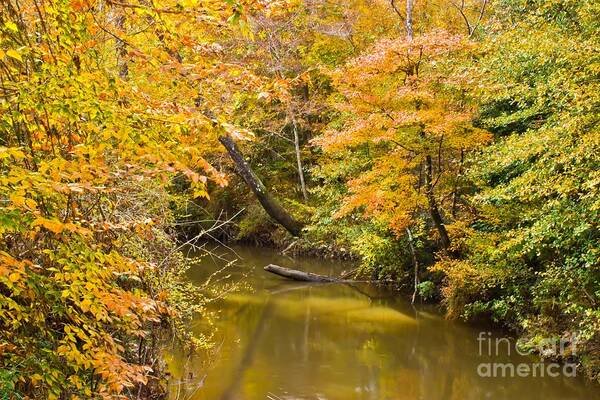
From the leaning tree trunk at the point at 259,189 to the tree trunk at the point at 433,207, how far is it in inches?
191

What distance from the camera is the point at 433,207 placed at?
9.60 m

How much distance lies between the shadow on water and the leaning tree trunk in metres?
3.11

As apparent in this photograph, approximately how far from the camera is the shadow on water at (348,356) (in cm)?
652

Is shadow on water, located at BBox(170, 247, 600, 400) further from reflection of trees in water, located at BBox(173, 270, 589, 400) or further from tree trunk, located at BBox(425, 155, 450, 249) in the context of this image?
tree trunk, located at BBox(425, 155, 450, 249)

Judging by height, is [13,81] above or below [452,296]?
above

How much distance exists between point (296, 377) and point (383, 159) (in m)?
4.27

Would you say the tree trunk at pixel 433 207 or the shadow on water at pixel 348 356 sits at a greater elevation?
the tree trunk at pixel 433 207

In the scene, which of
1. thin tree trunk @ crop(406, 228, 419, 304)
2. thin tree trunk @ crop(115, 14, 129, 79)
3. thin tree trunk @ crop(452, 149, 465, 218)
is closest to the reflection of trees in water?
thin tree trunk @ crop(406, 228, 419, 304)

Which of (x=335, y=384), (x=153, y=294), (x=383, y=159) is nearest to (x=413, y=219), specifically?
(x=383, y=159)

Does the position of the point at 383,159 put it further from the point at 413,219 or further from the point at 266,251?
the point at 266,251

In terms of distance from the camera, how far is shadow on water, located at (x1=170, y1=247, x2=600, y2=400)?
6516 millimetres

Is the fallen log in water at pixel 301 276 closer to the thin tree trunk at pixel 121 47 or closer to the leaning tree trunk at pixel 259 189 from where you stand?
the leaning tree trunk at pixel 259 189

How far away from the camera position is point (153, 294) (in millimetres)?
4707

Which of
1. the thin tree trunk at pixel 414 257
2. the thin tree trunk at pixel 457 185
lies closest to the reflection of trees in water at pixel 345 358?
the thin tree trunk at pixel 414 257
